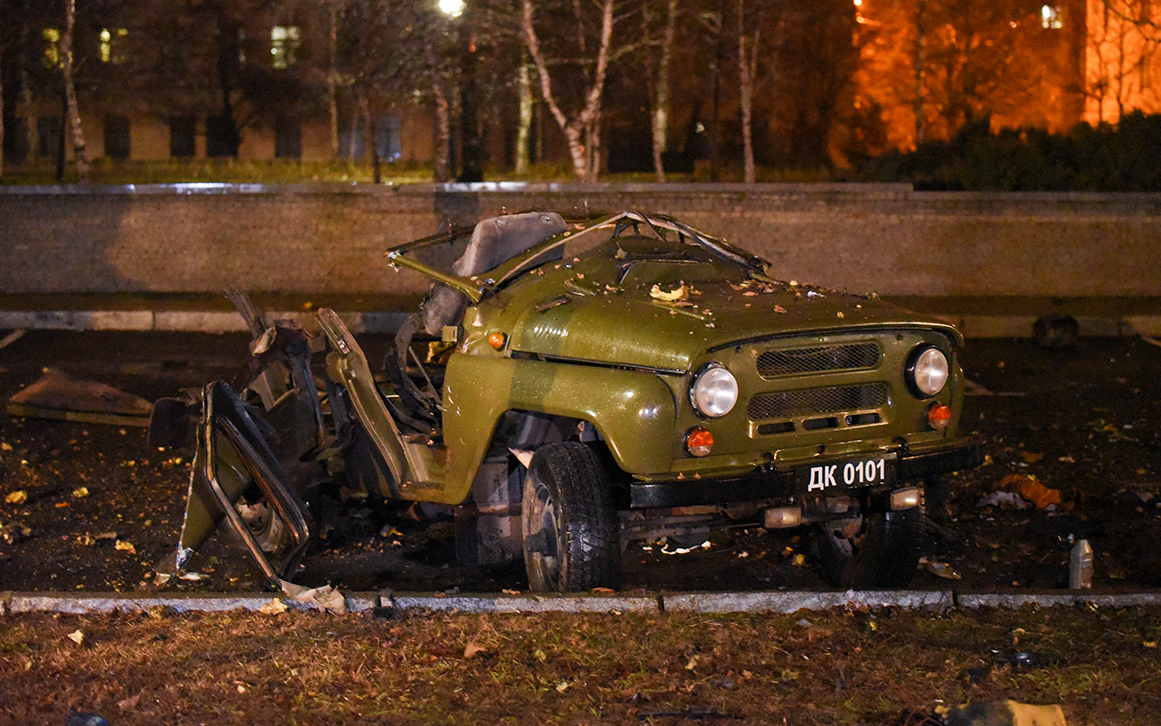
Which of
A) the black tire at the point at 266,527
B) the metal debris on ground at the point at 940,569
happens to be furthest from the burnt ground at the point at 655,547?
the black tire at the point at 266,527

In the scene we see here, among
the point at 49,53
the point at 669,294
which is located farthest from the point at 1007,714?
the point at 49,53

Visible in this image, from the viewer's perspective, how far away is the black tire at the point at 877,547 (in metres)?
5.28

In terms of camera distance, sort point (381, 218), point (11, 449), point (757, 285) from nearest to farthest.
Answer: point (757, 285) → point (11, 449) → point (381, 218)

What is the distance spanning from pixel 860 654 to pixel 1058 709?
798 mm

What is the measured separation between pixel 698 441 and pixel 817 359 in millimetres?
643

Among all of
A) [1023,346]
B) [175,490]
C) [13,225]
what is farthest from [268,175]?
[175,490]

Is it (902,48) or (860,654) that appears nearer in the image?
(860,654)

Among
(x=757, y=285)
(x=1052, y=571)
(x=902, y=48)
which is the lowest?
(x=1052, y=571)

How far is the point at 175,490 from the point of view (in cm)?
725

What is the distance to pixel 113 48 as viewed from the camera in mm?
37500

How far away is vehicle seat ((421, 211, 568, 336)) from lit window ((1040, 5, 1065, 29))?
35.9m

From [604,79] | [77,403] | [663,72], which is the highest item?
[663,72]

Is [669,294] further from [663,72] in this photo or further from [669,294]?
[663,72]

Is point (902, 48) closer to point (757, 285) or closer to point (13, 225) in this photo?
point (13, 225)
